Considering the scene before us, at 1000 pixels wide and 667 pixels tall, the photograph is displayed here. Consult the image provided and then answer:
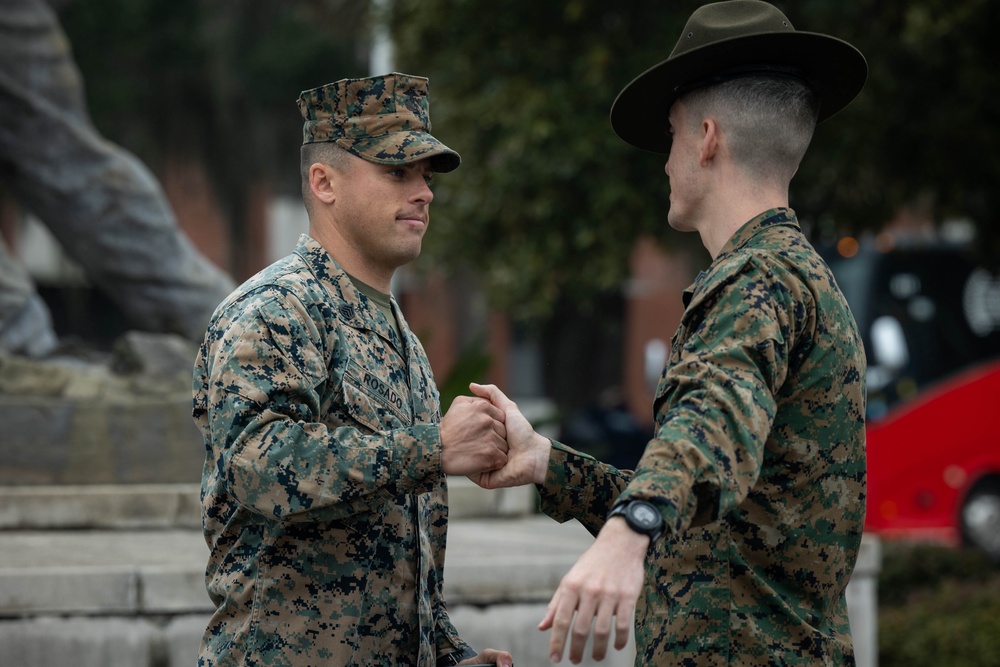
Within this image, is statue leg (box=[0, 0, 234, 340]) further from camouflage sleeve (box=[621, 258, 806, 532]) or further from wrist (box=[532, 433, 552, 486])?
camouflage sleeve (box=[621, 258, 806, 532])

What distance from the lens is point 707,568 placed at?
2662 mm

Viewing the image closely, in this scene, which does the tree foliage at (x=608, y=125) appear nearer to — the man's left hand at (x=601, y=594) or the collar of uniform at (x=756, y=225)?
the collar of uniform at (x=756, y=225)

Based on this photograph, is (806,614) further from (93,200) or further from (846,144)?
(846,144)

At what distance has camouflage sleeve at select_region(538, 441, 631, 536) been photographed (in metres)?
3.07

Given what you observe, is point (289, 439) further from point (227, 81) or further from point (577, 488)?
point (227, 81)

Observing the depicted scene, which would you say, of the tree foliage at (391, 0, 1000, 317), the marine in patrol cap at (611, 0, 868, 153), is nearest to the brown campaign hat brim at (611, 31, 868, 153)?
the marine in patrol cap at (611, 0, 868, 153)

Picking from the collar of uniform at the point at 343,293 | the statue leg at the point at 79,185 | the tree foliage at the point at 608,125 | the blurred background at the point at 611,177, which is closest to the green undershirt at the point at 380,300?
the collar of uniform at the point at 343,293

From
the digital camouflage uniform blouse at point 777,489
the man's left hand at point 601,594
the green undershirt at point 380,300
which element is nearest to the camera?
the man's left hand at point 601,594

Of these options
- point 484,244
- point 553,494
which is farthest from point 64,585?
point 484,244

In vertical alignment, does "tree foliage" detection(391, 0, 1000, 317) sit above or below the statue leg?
above

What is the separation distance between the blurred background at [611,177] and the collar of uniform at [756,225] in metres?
4.64

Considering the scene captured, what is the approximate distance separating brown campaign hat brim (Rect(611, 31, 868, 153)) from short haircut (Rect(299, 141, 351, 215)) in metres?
0.62

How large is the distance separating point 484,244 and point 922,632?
6.81 meters

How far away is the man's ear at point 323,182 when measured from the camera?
10.3 feet
